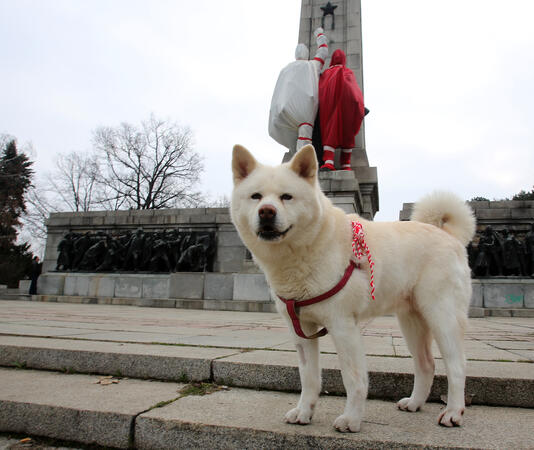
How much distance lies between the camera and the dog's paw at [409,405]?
2252 mm

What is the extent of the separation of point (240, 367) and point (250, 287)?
700cm

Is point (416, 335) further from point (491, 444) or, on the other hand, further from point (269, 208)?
point (269, 208)

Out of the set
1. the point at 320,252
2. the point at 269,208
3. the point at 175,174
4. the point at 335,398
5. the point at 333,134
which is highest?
the point at 175,174

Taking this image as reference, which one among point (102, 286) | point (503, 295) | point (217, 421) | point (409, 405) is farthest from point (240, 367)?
point (102, 286)

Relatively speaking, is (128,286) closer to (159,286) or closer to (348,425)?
(159,286)

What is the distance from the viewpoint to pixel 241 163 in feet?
7.55

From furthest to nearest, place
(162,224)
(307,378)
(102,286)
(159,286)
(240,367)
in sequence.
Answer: (162,224), (102,286), (159,286), (240,367), (307,378)

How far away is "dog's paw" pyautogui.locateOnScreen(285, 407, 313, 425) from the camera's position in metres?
1.97

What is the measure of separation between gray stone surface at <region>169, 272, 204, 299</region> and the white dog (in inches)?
329

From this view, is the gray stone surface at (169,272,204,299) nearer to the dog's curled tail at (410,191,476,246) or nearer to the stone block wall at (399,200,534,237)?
the stone block wall at (399,200,534,237)

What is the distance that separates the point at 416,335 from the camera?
7.81 feet

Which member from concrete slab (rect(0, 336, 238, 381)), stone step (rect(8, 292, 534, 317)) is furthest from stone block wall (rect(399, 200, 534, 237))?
concrete slab (rect(0, 336, 238, 381))

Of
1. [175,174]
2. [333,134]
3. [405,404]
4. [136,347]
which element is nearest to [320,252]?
[405,404]

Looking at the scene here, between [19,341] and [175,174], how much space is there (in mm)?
33021
